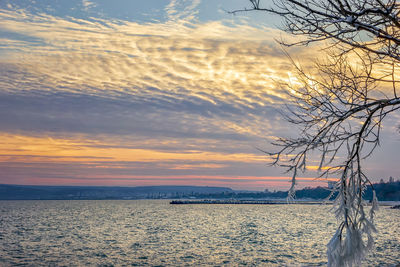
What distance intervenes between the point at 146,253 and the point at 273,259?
40.8 feet

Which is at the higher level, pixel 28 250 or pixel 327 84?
pixel 327 84

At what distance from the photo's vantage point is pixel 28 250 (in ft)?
145

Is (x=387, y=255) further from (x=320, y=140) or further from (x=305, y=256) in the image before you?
(x=320, y=140)

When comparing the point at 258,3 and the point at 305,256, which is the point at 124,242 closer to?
the point at 305,256

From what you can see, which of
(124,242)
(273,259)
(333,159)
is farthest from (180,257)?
(333,159)

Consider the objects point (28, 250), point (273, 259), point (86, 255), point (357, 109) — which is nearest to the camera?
point (357, 109)

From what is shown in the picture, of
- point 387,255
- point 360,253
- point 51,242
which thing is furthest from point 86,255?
point 360,253

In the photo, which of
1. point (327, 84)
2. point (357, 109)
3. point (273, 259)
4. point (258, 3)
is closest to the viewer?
point (258, 3)

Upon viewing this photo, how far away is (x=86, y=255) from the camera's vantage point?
3916 centimetres

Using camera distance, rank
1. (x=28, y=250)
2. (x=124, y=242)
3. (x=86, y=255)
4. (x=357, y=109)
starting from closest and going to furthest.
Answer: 1. (x=357, y=109)
2. (x=86, y=255)
3. (x=28, y=250)
4. (x=124, y=242)

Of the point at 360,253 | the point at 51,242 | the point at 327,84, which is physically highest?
the point at 327,84

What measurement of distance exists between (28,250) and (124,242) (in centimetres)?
1134

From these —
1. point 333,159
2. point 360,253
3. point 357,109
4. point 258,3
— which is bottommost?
point 360,253

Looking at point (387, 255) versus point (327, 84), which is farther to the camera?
point (387, 255)
